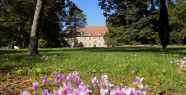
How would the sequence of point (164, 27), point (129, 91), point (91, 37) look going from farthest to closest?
point (91, 37)
point (164, 27)
point (129, 91)

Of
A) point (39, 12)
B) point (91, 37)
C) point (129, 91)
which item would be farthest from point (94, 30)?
point (129, 91)

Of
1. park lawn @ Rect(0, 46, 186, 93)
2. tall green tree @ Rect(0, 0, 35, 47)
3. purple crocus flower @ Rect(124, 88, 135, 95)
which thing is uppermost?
tall green tree @ Rect(0, 0, 35, 47)

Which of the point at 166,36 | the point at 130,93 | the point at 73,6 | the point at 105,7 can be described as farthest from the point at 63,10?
the point at 130,93

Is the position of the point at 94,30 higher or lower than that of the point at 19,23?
higher

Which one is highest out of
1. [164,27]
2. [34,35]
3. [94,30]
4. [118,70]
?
[94,30]

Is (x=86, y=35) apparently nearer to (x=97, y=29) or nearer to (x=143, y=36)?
(x=97, y=29)

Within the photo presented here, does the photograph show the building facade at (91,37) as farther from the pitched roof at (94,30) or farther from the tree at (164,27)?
the tree at (164,27)

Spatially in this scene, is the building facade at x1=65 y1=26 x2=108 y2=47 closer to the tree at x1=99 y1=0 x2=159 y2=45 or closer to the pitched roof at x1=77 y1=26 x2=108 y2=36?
the pitched roof at x1=77 y1=26 x2=108 y2=36

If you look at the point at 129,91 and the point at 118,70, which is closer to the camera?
the point at 129,91

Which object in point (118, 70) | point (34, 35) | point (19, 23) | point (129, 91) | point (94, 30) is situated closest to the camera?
point (129, 91)

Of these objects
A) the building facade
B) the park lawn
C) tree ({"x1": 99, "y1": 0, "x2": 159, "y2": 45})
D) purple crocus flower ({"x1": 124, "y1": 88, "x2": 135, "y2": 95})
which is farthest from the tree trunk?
the building facade

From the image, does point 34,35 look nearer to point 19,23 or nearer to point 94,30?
point 19,23

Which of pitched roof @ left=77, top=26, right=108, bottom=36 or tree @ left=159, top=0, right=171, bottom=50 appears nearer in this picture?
tree @ left=159, top=0, right=171, bottom=50

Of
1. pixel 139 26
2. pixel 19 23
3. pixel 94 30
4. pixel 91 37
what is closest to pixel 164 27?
pixel 139 26
